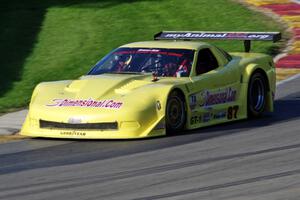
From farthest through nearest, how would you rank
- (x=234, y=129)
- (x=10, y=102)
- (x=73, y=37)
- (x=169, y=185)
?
(x=73, y=37) < (x=10, y=102) < (x=234, y=129) < (x=169, y=185)

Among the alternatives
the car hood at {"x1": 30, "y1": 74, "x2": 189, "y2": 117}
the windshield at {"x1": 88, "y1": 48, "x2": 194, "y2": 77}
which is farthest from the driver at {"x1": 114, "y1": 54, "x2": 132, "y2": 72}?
the car hood at {"x1": 30, "y1": 74, "x2": 189, "y2": 117}

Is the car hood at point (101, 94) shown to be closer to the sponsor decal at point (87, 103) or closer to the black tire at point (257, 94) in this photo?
the sponsor decal at point (87, 103)

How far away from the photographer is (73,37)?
23312mm

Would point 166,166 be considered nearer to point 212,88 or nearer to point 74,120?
point 74,120

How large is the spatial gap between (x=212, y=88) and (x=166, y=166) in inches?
129

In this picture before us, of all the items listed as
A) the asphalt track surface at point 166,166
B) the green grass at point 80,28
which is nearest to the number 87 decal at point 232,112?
the asphalt track surface at point 166,166

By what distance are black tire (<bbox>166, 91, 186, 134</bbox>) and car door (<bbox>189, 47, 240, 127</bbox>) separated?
19cm

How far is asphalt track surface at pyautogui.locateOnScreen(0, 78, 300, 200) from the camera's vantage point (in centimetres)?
815

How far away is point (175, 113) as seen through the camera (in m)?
11.8

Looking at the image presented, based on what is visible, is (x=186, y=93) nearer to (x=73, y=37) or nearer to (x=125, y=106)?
(x=125, y=106)

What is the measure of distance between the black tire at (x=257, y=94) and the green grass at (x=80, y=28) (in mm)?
4155

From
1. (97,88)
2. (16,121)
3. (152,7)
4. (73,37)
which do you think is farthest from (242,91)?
(152,7)

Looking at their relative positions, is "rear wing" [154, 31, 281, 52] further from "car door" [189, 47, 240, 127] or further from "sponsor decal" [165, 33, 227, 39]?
"car door" [189, 47, 240, 127]

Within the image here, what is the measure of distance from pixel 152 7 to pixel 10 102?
1267 centimetres
